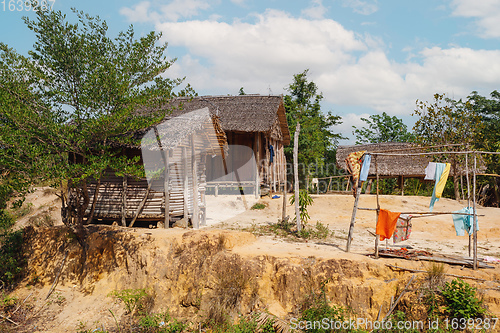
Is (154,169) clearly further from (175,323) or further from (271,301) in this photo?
(271,301)

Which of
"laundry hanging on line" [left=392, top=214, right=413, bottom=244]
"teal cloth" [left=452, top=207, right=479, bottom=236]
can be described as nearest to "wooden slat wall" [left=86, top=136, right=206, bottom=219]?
"laundry hanging on line" [left=392, top=214, right=413, bottom=244]

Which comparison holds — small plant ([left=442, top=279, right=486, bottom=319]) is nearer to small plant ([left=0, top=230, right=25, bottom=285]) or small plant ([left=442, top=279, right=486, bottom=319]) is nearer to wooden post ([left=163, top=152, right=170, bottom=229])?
wooden post ([left=163, top=152, right=170, bottom=229])

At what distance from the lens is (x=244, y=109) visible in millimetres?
16094

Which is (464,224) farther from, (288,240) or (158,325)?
(158,325)

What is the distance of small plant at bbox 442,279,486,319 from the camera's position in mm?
5559

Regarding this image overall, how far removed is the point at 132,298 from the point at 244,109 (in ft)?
33.5

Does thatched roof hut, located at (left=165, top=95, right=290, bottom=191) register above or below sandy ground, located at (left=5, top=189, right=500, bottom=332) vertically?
above

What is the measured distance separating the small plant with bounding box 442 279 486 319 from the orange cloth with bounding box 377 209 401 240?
4.49ft

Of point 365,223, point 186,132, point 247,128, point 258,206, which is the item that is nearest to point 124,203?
point 186,132

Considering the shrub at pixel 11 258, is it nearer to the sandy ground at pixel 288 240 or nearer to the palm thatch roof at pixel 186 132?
the sandy ground at pixel 288 240

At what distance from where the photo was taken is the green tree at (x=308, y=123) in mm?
19797

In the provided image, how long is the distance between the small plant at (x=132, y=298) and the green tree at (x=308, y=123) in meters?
12.8

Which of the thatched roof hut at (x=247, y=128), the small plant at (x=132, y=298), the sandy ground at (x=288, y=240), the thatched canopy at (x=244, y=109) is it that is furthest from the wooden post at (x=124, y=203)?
the thatched roof hut at (x=247, y=128)

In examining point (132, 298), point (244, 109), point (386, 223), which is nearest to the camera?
point (386, 223)
